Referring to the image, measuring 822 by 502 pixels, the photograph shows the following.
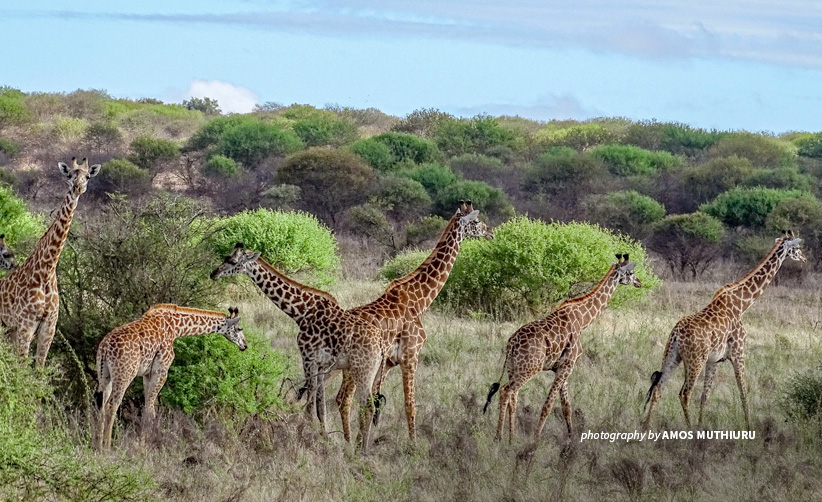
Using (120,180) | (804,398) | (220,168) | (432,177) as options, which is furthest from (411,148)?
(804,398)

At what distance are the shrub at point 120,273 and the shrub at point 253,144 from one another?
109 ft

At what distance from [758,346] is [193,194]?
25.7 metres

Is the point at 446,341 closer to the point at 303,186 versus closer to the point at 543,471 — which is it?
the point at 543,471

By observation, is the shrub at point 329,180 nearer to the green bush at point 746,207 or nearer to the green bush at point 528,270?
the green bush at point 746,207

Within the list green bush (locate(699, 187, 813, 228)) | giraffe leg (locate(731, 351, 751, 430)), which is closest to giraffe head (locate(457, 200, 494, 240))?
giraffe leg (locate(731, 351, 751, 430))

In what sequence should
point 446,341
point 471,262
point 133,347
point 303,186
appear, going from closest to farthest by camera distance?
point 133,347
point 446,341
point 471,262
point 303,186

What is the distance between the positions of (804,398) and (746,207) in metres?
19.9

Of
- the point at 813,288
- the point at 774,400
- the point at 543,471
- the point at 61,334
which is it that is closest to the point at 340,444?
the point at 543,471

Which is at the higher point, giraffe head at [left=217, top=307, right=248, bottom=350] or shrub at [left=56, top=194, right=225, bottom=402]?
shrub at [left=56, top=194, right=225, bottom=402]

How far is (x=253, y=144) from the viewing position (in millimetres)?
44000

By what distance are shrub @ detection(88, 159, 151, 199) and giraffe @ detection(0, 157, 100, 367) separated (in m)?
26.4

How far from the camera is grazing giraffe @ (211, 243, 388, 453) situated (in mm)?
8609

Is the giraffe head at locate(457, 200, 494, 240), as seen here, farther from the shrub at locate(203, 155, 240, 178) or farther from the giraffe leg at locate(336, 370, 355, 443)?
the shrub at locate(203, 155, 240, 178)

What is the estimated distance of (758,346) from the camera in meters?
14.2
